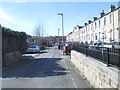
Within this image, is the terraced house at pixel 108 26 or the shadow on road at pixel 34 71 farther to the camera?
the terraced house at pixel 108 26

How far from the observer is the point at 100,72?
9.52 m

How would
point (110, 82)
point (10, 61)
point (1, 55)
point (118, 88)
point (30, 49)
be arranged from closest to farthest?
point (118, 88) < point (110, 82) < point (1, 55) < point (10, 61) < point (30, 49)

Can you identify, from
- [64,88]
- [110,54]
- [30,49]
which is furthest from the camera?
[30,49]

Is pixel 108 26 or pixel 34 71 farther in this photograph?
pixel 108 26

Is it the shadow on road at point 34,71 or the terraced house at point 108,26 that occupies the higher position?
the terraced house at point 108,26

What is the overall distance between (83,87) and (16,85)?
9.51 ft

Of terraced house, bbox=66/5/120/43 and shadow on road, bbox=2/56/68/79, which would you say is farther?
terraced house, bbox=66/5/120/43

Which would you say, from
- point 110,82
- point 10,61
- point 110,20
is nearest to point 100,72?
point 110,82

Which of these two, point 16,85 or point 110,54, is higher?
point 110,54

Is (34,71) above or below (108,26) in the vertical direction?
below

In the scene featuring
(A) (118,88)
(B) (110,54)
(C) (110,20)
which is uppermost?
(C) (110,20)

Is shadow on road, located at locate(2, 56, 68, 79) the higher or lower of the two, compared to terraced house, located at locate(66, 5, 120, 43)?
lower

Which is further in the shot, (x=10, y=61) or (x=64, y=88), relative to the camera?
(x=10, y=61)

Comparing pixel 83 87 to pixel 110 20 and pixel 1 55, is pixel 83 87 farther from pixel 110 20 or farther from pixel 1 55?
pixel 110 20
